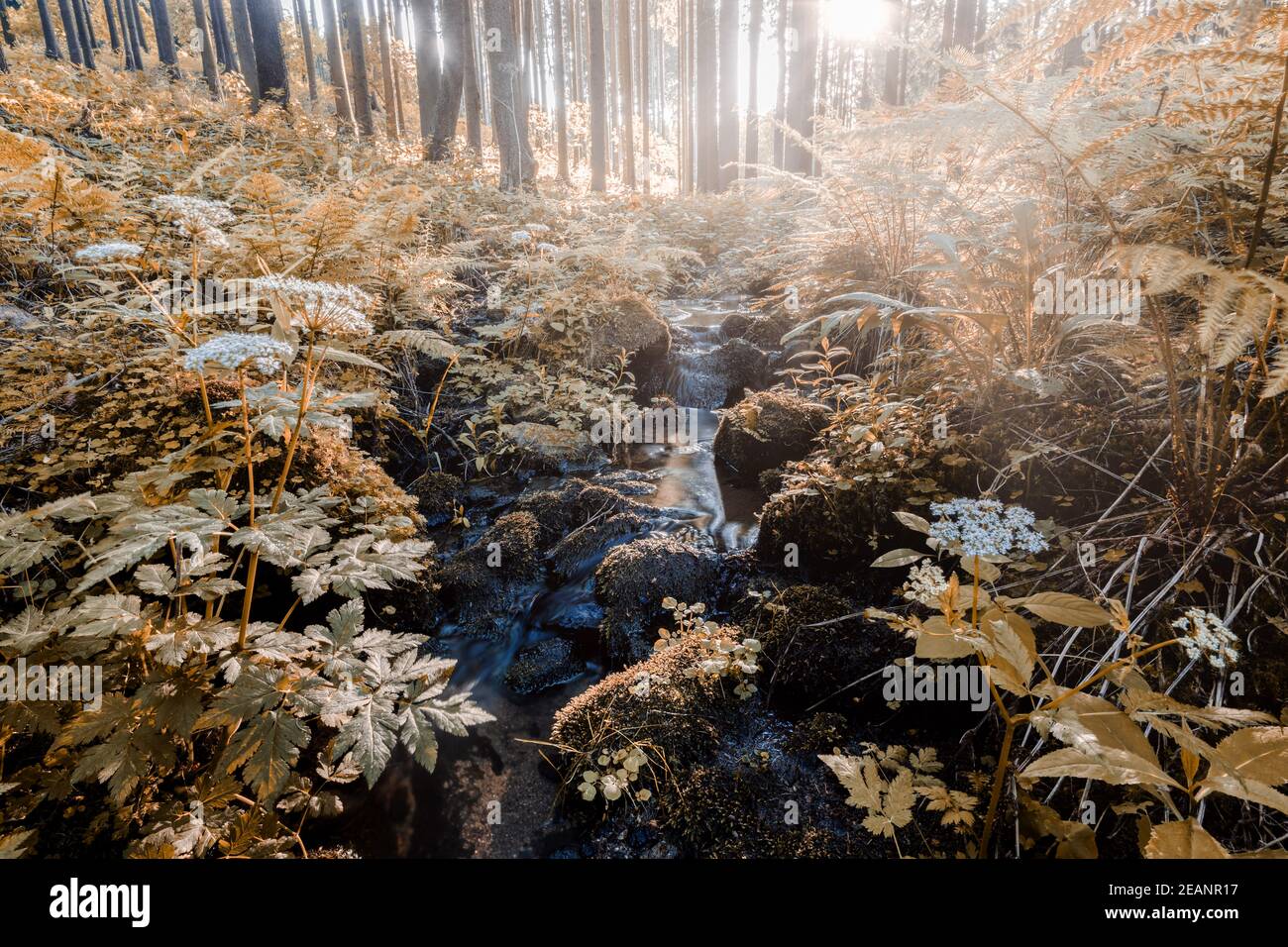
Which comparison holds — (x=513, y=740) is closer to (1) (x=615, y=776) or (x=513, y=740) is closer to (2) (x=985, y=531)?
(1) (x=615, y=776)

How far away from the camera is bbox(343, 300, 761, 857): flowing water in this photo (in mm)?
2402

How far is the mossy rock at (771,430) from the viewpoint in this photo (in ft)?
15.1

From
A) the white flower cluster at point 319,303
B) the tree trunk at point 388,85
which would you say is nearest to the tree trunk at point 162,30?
the tree trunk at point 388,85

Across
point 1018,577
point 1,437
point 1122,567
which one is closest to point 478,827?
point 1018,577

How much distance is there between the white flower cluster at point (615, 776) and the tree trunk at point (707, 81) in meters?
17.2

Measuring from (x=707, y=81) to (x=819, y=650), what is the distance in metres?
16.8

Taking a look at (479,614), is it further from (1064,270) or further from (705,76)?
(705,76)

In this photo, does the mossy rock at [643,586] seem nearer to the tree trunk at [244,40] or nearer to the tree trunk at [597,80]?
the tree trunk at [597,80]

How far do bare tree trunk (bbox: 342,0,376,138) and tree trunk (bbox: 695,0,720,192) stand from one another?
28.2ft

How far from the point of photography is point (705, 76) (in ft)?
48.7

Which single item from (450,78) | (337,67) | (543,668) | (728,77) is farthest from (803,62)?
(543,668)

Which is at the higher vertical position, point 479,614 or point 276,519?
point 276,519

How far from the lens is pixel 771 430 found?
4.71m
